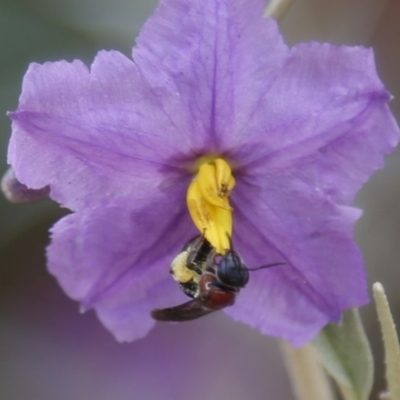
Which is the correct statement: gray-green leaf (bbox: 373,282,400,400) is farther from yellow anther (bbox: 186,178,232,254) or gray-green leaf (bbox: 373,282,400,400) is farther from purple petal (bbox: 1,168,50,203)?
purple petal (bbox: 1,168,50,203)

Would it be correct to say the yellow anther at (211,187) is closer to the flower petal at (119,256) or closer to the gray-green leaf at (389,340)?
the flower petal at (119,256)

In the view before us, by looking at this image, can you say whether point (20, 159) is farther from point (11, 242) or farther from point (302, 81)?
point (11, 242)

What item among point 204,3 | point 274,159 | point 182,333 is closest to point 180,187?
point 274,159

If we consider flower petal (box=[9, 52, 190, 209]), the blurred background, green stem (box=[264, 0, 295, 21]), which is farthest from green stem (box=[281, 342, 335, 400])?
the blurred background

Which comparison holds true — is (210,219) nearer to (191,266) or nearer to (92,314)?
(191,266)

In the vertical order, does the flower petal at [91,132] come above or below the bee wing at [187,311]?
above

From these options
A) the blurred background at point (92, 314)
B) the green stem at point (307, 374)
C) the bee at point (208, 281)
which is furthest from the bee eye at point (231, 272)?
the blurred background at point (92, 314)
